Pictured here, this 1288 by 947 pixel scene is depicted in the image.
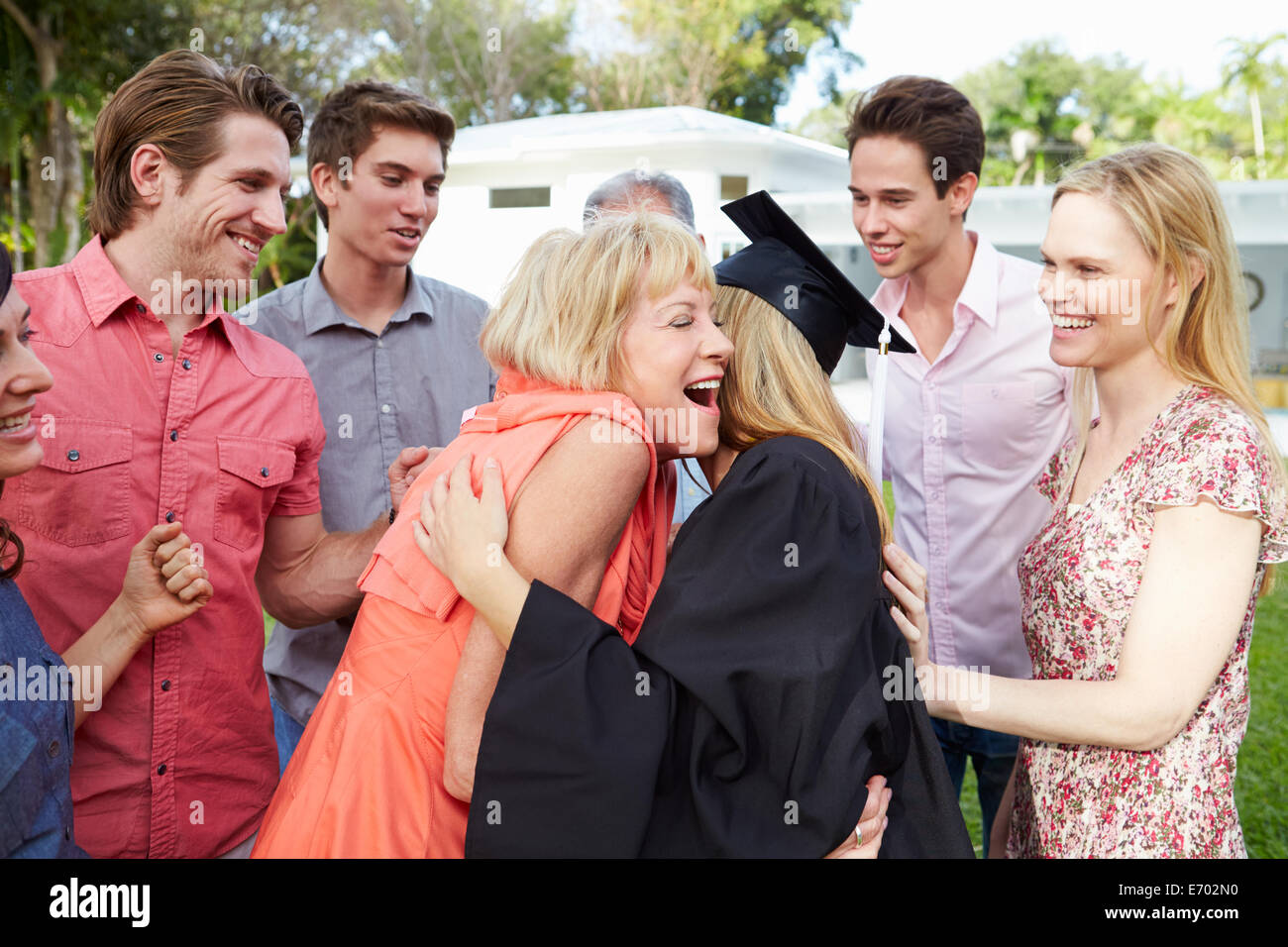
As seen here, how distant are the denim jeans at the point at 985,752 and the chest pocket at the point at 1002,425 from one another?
0.87 m

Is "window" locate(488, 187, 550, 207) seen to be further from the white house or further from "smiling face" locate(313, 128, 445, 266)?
A: "smiling face" locate(313, 128, 445, 266)

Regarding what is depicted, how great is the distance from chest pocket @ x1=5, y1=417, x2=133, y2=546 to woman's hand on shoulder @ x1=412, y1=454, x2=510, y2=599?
0.83 meters

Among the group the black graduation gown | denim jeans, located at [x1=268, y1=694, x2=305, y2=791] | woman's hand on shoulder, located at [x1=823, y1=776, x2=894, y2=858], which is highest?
the black graduation gown

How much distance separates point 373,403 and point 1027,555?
83.5 inches

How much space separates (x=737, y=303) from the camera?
235 cm

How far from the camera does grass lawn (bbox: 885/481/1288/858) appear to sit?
5.05 metres

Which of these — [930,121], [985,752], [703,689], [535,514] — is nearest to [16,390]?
[535,514]

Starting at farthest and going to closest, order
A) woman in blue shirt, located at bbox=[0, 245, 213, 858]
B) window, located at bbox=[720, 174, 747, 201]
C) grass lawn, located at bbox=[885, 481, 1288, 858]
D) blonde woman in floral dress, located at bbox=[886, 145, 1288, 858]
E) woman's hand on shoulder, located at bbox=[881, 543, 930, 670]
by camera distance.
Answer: window, located at bbox=[720, 174, 747, 201] < grass lawn, located at bbox=[885, 481, 1288, 858] < woman's hand on shoulder, located at bbox=[881, 543, 930, 670] < blonde woman in floral dress, located at bbox=[886, 145, 1288, 858] < woman in blue shirt, located at bbox=[0, 245, 213, 858]

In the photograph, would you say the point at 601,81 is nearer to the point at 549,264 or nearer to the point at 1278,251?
the point at 1278,251

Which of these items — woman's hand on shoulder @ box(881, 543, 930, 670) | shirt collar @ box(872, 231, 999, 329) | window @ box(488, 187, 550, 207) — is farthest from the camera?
window @ box(488, 187, 550, 207)

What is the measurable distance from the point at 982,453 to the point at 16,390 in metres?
2.80

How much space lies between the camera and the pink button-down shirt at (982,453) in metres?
3.54


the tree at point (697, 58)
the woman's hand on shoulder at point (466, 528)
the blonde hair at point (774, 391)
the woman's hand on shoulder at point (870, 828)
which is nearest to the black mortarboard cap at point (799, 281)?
the blonde hair at point (774, 391)

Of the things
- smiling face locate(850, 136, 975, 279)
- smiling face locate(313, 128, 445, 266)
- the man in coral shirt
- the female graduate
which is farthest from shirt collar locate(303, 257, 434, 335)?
the female graduate
